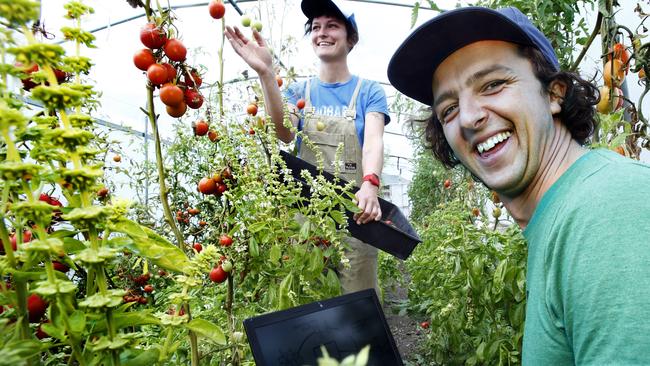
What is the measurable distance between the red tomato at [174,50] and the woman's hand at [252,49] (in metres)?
0.41

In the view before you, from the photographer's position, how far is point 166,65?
0.94 m

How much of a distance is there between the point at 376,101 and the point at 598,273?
158 centimetres

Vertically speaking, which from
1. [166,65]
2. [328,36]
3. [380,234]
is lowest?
[380,234]

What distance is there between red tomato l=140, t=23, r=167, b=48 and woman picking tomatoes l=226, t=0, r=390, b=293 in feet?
2.92

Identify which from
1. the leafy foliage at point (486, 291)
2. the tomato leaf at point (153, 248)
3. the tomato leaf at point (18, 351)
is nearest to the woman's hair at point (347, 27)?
the leafy foliage at point (486, 291)

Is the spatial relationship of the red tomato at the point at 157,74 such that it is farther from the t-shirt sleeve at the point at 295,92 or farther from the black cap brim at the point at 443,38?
the t-shirt sleeve at the point at 295,92

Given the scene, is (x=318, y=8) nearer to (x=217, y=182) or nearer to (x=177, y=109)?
(x=217, y=182)

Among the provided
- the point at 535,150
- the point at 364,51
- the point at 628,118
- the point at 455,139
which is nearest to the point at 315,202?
the point at 455,139

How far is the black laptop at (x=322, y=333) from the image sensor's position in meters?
0.75

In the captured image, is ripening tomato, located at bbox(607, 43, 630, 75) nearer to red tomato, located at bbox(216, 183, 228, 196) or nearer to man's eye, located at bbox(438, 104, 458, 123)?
man's eye, located at bbox(438, 104, 458, 123)

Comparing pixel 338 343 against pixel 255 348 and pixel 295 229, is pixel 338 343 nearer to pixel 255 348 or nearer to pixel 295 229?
pixel 255 348

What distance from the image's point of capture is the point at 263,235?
118 centimetres

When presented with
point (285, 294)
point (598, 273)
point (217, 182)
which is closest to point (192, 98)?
point (217, 182)

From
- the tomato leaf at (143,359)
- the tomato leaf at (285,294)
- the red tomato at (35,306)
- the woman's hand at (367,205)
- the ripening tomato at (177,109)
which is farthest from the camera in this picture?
the woman's hand at (367,205)
